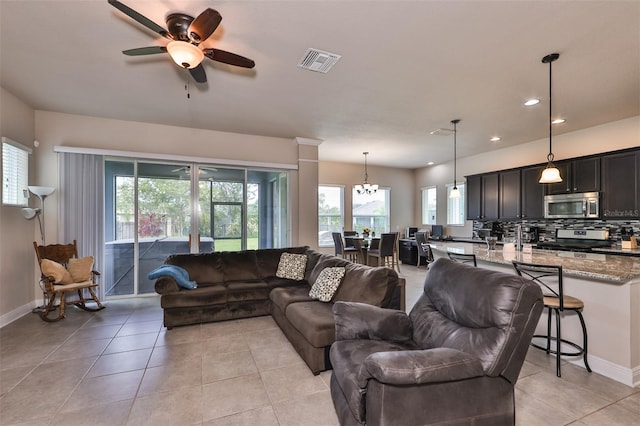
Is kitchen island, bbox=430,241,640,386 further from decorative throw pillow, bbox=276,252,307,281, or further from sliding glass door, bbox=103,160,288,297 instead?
sliding glass door, bbox=103,160,288,297

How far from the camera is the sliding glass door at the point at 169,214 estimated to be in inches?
189

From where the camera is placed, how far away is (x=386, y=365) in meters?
1.41

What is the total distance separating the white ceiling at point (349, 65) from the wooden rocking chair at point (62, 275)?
6.84ft

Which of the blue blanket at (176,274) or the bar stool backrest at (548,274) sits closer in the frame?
the bar stool backrest at (548,274)

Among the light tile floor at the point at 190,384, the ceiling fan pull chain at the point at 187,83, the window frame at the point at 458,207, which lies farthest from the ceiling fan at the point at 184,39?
the window frame at the point at 458,207

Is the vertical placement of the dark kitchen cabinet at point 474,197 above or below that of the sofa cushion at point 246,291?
above

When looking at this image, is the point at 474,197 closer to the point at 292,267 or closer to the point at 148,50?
the point at 292,267

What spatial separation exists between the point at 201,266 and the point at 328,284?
198cm

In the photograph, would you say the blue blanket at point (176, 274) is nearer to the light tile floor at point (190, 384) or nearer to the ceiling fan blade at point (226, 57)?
the light tile floor at point (190, 384)

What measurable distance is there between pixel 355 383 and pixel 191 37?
2646mm

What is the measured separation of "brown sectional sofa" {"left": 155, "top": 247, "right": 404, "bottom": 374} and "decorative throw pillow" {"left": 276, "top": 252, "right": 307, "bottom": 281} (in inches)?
2.7

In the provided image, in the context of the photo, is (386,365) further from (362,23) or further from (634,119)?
(634,119)

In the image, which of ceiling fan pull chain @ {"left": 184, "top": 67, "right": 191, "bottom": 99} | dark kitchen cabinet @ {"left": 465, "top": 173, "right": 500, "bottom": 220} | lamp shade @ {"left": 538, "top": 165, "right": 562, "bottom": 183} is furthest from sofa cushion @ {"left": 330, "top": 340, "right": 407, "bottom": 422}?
dark kitchen cabinet @ {"left": 465, "top": 173, "right": 500, "bottom": 220}

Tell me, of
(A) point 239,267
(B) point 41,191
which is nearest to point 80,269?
(B) point 41,191
